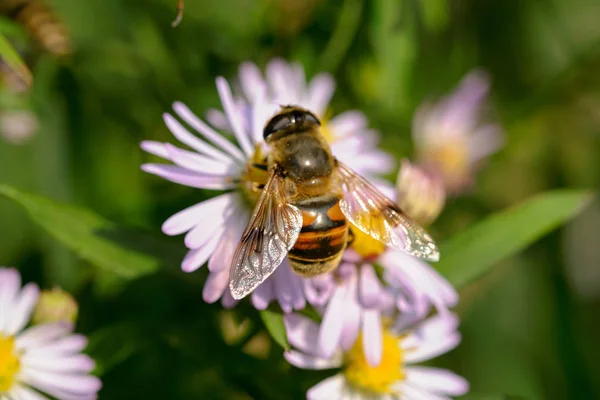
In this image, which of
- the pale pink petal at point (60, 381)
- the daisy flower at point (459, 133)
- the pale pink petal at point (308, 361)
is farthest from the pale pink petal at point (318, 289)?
the daisy flower at point (459, 133)

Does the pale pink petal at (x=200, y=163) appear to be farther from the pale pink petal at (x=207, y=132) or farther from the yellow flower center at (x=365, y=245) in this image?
the yellow flower center at (x=365, y=245)

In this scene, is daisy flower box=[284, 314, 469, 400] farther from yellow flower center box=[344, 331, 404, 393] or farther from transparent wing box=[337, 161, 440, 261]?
transparent wing box=[337, 161, 440, 261]

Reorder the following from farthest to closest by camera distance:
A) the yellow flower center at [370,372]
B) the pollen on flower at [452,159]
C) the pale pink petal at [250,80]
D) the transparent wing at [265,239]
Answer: the pollen on flower at [452,159] < the pale pink petal at [250,80] < the yellow flower center at [370,372] < the transparent wing at [265,239]

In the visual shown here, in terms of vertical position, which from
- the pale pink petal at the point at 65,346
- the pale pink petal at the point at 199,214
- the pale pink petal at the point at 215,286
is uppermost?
the pale pink petal at the point at 199,214

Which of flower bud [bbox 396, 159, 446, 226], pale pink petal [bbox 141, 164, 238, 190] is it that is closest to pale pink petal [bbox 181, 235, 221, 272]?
pale pink petal [bbox 141, 164, 238, 190]

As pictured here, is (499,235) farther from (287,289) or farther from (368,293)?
(287,289)

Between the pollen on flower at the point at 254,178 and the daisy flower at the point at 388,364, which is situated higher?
the pollen on flower at the point at 254,178

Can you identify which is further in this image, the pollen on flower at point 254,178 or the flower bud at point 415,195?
Result: the flower bud at point 415,195

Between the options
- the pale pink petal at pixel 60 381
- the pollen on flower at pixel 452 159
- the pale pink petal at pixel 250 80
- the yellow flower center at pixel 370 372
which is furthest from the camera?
the pollen on flower at pixel 452 159
